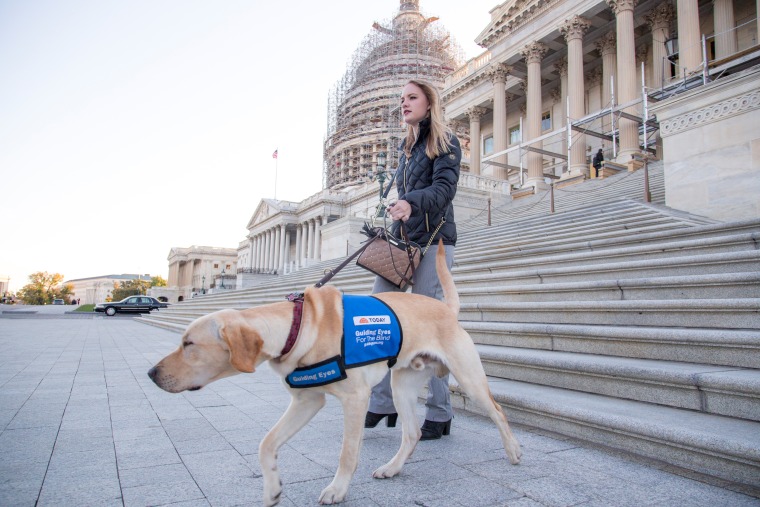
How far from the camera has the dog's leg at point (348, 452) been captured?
2.23 metres

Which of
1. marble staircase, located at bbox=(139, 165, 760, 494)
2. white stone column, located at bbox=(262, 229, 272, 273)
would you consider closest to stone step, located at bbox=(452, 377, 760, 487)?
marble staircase, located at bbox=(139, 165, 760, 494)

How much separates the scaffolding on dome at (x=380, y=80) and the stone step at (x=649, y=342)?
64417mm

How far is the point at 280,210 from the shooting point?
65.6m

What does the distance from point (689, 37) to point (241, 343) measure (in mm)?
25462

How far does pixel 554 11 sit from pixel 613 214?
22336mm

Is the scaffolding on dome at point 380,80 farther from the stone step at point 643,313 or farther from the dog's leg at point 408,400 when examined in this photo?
the dog's leg at point 408,400

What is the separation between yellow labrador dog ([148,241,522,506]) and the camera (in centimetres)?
214

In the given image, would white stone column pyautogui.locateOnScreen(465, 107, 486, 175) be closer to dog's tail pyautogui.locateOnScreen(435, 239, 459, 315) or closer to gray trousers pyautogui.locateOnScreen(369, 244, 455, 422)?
gray trousers pyautogui.locateOnScreen(369, 244, 455, 422)

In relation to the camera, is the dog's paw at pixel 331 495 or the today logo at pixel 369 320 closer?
the dog's paw at pixel 331 495

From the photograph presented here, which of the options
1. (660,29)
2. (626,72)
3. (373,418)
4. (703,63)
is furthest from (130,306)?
(660,29)

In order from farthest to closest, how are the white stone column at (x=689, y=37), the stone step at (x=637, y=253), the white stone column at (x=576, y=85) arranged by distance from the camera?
1. the white stone column at (x=576, y=85)
2. the white stone column at (x=689, y=37)
3. the stone step at (x=637, y=253)

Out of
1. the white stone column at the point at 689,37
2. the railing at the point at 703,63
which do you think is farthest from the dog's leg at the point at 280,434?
the white stone column at the point at 689,37

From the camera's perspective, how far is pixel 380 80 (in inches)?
2997

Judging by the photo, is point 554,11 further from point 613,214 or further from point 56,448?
point 56,448
